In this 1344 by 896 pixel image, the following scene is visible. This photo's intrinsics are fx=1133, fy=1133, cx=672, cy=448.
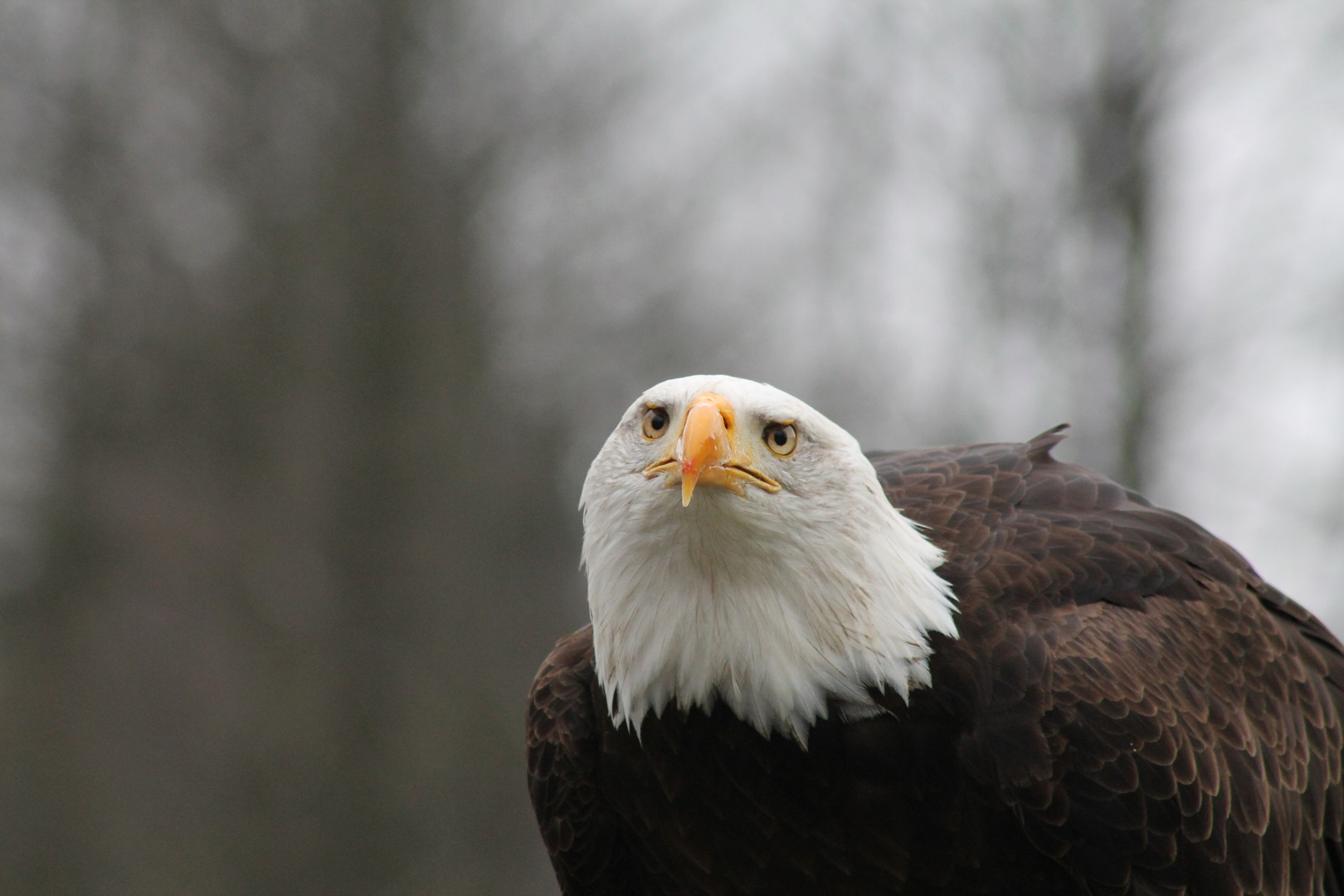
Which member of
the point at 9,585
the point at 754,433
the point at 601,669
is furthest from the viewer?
the point at 9,585

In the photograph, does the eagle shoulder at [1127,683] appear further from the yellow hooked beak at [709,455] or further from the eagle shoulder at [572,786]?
the eagle shoulder at [572,786]

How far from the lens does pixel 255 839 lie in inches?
405

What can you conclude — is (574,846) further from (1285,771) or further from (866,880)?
(1285,771)

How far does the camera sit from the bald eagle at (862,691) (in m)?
2.93

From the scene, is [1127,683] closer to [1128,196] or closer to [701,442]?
[701,442]

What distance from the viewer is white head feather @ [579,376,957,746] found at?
2.90m

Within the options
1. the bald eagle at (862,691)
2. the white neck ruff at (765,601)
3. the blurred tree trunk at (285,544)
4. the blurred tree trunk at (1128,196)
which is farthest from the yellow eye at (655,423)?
the blurred tree trunk at (285,544)

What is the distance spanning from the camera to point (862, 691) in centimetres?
298

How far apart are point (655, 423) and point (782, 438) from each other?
1.13 ft

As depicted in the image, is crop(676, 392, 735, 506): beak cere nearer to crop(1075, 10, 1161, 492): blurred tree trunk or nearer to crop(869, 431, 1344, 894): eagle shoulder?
crop(869, 431, 1344, 894): eagle shoulder

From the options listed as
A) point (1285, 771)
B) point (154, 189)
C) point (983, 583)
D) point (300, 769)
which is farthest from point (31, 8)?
point (1285, 771)

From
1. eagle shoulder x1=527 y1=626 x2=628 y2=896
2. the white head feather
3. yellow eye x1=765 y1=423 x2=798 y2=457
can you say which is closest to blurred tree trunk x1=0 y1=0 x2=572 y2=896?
eagle shoulder x1=527 y1=626 x2=628 y2=896

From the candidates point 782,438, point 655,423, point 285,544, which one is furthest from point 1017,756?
point 285,544

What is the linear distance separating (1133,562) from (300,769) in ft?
29.6
